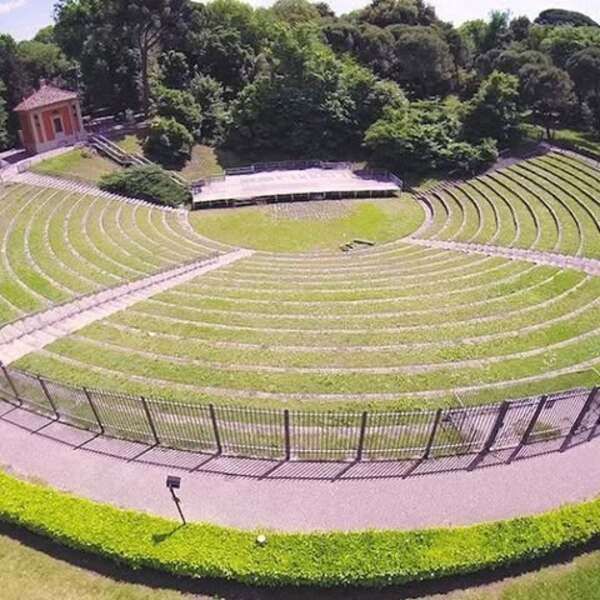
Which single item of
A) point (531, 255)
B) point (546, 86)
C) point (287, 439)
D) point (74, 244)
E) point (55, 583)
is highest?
point (546, 86)

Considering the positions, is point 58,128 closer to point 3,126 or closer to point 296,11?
point 3,126

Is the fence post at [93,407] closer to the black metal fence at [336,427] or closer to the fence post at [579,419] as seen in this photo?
the black metal fence at [336,427]

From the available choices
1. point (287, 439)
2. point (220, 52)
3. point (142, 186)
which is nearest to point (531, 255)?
point (287, 439)

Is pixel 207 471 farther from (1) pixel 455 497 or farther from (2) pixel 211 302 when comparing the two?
(2) pixel 211 302

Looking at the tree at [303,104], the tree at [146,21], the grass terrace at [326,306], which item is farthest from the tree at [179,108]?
the grass terrace at [326,306]

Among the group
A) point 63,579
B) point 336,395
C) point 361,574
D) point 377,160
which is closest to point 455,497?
point 361,574

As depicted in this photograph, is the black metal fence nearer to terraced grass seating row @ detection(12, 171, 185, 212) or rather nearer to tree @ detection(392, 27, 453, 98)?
terraced grass seating row @ detection(12, 171, 185, 212)
